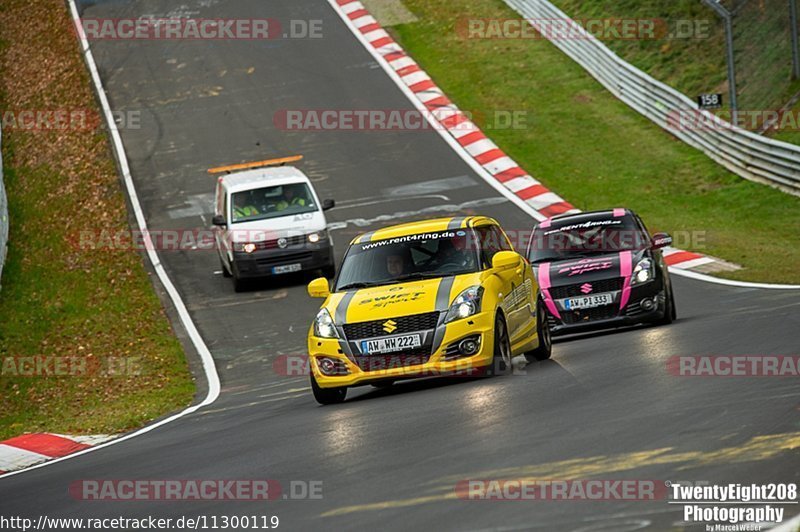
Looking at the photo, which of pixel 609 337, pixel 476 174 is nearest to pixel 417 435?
pixel 609 337

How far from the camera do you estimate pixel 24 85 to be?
37938mm

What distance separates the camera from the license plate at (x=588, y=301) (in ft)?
54.6

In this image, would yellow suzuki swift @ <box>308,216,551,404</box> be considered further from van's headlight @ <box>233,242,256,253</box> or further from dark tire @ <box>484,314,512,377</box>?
van's headlight @ <box>233,242,256,253</box>

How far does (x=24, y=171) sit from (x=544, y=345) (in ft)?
67.6

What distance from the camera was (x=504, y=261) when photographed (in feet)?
A: 45.7

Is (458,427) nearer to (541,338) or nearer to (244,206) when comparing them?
(541,338)

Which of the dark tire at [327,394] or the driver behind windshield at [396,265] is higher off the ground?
the driver behind windshield at [396,265]

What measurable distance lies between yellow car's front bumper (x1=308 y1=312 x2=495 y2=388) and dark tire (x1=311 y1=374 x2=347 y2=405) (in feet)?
0.66

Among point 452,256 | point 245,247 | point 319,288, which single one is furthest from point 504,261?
point 245,247

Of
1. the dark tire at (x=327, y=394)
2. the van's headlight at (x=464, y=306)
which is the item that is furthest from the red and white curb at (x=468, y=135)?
the dark tire at (x=327, y=394)

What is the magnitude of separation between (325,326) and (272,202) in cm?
1153

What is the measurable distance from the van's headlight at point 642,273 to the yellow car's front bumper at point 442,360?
12.5 ft

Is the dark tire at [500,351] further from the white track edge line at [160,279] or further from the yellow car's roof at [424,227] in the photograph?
the white track edge line at [160,279]

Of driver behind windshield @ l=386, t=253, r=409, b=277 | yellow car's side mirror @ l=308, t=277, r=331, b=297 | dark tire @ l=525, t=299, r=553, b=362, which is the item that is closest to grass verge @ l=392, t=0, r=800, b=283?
dark tire @ l=525, t=299, r=553, b=362
